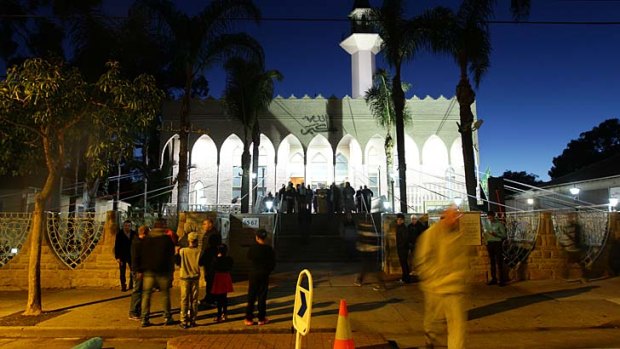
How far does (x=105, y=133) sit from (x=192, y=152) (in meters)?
17.4

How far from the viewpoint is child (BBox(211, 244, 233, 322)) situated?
7883mm

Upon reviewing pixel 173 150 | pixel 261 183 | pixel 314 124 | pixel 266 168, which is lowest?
pixel 261 183

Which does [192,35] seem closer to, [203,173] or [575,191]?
[203,173]

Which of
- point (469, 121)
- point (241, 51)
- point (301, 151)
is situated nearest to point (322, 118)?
point (301, 151)

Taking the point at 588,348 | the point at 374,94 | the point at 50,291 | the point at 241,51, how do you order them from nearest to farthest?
the point at 588,348 → the point at 50,291 → the point at 241,51 → the point at 374,94

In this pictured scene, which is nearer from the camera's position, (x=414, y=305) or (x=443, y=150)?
(x=414, y=305)

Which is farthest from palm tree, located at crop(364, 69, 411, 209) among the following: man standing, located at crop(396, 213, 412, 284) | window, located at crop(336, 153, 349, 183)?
man standing, located at crop(396, 213, 412, 284)

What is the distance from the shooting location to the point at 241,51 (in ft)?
55.8

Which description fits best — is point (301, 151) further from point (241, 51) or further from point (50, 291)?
point (50, 291)

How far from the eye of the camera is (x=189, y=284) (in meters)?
7.61

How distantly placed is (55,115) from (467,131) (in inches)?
474

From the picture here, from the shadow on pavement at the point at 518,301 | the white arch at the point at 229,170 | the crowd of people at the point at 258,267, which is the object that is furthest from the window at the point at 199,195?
the shadow on pavement at the point at 518,301

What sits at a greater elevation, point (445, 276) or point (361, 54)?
point (361, 54)

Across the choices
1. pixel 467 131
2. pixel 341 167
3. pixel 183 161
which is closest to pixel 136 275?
pixel 183 161
